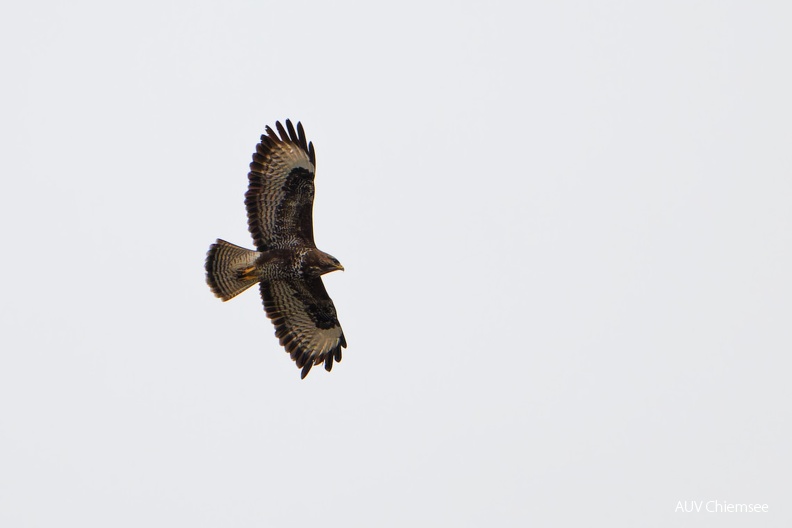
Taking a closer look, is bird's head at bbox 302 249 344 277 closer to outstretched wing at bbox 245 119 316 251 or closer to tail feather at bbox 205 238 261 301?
outstretched wing at bbox 245 119 316 251

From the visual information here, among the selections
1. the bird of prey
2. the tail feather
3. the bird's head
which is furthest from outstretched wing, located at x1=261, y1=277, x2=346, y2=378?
the bird's head

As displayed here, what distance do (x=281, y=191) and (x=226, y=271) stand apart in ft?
4.70

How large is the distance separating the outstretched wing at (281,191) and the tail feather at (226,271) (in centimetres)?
46

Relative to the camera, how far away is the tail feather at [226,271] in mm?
15758

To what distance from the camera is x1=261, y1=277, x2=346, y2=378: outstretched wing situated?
53.3 feet

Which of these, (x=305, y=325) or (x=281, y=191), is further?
(x=305, y=325)

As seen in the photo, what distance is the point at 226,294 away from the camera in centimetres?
1588

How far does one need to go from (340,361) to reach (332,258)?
2208 millimetres

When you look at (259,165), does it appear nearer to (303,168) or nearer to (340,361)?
(303,168)

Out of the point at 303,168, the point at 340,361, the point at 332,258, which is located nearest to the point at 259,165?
the point at 303,168

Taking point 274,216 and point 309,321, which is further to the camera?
point 309,321

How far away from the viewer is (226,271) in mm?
15836

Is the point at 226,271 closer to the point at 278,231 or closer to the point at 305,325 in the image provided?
the point at 278,231

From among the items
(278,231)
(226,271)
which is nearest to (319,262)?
(278,231)
